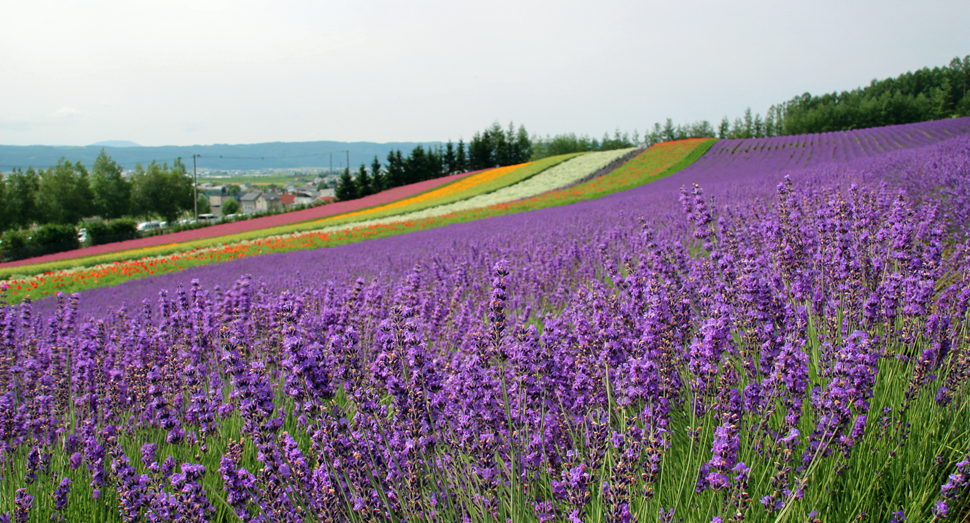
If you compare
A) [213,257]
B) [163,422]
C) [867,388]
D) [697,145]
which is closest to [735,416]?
[867,388]

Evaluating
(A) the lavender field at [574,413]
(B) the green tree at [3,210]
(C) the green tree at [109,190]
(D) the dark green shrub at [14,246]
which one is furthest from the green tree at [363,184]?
(A) the lavender field at [574,413]

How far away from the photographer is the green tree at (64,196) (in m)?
58.3

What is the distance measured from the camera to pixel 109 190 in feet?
217

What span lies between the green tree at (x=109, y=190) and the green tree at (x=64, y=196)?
3.72ft

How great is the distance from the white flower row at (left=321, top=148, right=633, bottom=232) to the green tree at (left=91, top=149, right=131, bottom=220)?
56397mm

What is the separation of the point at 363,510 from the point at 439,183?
48659 mm

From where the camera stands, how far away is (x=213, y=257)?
1659 cm

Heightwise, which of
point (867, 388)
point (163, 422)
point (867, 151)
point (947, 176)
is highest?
point (867, 151)

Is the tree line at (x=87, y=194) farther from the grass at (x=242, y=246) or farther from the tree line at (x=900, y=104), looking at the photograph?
the tree line at (x=900, y=104)

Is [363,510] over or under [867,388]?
under

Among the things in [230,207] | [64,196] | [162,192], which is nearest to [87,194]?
[64,196]

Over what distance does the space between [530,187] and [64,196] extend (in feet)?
195

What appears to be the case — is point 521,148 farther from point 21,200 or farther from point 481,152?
point 21,200

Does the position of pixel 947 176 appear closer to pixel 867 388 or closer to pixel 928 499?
pixel 928 499
